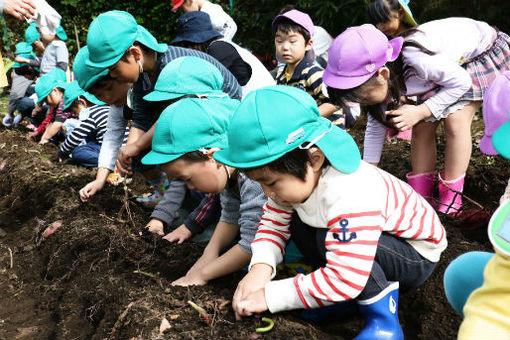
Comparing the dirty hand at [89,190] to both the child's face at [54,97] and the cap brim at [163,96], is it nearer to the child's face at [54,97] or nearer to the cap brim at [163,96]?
the cap brim at [163,96]

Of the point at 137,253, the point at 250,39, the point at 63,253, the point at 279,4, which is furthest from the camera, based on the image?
the point at 250,39

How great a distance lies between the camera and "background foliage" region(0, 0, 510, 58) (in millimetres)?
5945

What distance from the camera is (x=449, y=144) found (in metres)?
3.10

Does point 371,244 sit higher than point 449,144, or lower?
higher

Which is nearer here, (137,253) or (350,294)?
(350,294)

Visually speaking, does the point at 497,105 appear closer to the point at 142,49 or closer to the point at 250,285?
the point at 250,285

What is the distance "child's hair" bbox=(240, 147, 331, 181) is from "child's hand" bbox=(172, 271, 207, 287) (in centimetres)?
76

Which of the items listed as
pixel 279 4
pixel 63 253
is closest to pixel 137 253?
pixel 63 253

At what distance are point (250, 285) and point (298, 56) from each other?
2517mm

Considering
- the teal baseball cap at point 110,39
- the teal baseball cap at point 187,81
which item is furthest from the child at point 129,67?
the teal baseball cap at point 187,81

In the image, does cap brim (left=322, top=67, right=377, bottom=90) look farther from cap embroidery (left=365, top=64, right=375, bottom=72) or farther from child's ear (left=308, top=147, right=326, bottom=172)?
child's ear (left=308, top=147, right=326, bottom=172)

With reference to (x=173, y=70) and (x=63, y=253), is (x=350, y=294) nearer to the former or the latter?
(x=173, y=70)

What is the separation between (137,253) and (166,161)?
70 cm

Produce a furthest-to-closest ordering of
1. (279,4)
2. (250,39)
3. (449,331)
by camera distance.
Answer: (250,39) → (279,4) → (449,331)
